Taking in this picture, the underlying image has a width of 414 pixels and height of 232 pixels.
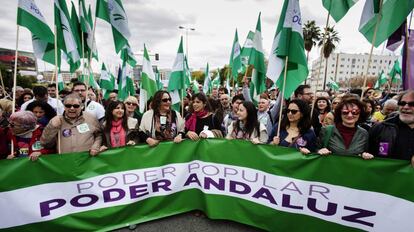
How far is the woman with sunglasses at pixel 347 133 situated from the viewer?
271 centimetres

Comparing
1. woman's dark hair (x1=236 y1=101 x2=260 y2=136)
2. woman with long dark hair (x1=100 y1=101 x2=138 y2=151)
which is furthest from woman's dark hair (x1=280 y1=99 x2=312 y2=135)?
woman with long dark hair (x1=100 y1=101 x2=138 y2=151)

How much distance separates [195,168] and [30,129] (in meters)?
2.17

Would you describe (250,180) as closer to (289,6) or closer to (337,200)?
(337,200)

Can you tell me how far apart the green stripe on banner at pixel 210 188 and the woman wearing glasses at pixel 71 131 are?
359mm

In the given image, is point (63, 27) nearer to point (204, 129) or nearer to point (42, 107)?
point (42, 107)

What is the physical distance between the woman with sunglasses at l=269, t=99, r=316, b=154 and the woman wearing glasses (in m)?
2.47

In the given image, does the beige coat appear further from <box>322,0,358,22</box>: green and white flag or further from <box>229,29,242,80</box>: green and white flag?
<box>229,29,242,80</box>: green and white flag

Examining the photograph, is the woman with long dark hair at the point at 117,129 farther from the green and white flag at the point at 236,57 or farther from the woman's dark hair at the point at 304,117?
the green and white flag at the point at 236,57

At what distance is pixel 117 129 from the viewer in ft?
11.5

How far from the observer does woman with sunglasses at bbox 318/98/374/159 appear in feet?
8.89

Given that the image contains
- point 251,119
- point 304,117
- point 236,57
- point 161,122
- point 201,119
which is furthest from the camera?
point 236,57

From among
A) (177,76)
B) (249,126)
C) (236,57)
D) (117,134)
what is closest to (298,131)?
(249,126)

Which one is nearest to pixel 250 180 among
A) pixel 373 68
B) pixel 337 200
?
pixel 337 200

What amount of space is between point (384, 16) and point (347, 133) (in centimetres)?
172
